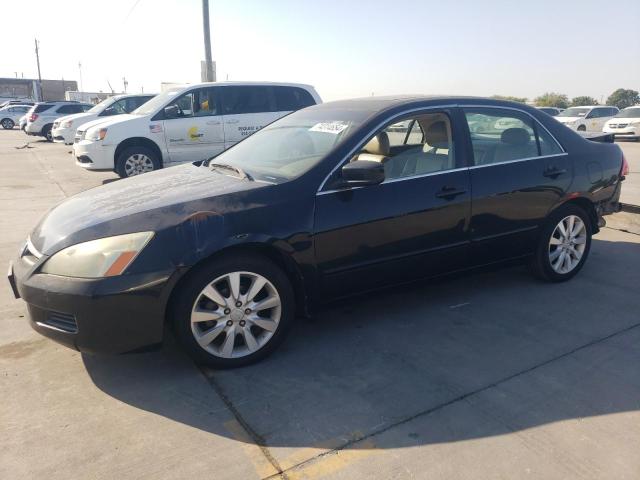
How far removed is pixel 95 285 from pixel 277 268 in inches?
40.5

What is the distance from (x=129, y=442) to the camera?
251cm

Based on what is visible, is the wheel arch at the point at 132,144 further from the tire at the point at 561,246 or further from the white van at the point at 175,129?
the tire at the point at 561,246

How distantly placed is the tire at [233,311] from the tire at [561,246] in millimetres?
2395

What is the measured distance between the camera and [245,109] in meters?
10.1

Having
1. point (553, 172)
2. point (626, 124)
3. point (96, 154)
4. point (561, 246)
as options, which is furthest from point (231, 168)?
point (626, 124)

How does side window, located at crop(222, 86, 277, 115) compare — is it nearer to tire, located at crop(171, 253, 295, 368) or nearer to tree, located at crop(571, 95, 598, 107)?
tire, located at crop(171, 253, 295, 368)

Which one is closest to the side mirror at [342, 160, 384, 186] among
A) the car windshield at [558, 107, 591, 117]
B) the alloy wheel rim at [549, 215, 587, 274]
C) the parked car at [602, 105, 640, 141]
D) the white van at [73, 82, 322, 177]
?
the alloy wheel rim at [549, 215, 587, 274]

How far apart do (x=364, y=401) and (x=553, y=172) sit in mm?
2724

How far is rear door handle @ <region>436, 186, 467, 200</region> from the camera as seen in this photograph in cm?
372

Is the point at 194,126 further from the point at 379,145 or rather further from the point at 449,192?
the point at 449,192

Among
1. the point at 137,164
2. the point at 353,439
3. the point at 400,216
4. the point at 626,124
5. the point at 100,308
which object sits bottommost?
the point at 353,439

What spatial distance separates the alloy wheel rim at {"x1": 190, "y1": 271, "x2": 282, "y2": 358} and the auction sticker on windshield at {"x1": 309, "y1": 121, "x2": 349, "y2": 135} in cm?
126

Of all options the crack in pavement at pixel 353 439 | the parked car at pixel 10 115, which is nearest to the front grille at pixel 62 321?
the crack in pavement at pixel 353 439

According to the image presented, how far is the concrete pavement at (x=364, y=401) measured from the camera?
2.37 meters
